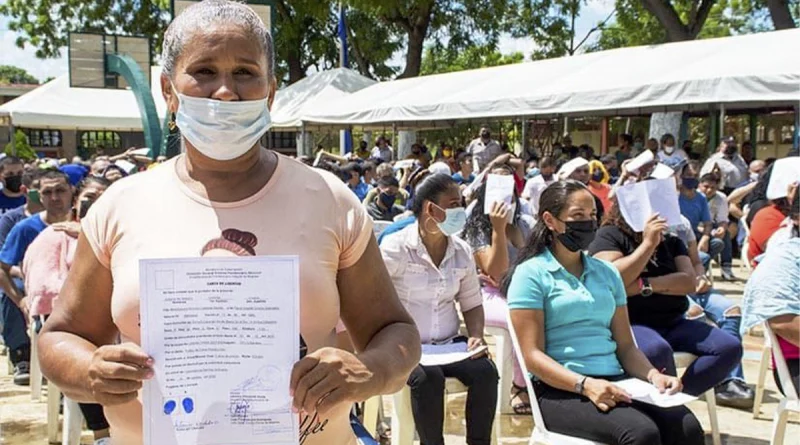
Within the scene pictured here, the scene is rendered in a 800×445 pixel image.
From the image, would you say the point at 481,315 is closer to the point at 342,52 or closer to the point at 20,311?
the point at 20,311

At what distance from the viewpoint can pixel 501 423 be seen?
5.11m

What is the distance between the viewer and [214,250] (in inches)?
58.2

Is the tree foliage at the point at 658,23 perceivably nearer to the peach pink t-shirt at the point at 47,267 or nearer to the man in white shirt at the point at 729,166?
the man in white shirt at the point at 729,166

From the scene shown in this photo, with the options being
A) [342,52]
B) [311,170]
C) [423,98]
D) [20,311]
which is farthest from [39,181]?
[342,52]

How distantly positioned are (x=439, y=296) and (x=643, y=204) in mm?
1362

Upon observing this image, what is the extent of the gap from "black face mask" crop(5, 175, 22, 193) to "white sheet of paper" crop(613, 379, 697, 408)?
19.8ft

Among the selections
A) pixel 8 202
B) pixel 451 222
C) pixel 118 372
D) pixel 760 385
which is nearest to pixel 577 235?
pixel 451 222

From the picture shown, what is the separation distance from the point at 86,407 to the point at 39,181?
223cm

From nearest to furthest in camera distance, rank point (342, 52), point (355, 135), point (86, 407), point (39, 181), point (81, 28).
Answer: point (86, 407), point (39, 181), point (342, 52), point (81, 28), point (355, 135)


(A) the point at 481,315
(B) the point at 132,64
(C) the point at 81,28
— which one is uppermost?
(C) the point at 81,28

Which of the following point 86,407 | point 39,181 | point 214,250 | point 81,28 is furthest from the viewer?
point 81,28

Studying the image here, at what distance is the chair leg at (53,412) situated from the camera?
4.78 meters

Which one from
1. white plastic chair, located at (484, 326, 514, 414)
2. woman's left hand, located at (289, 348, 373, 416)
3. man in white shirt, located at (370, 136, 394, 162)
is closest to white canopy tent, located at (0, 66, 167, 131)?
man in white shirt, located at (370, 136, 394, 162)
